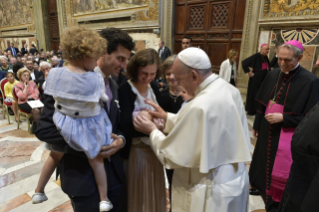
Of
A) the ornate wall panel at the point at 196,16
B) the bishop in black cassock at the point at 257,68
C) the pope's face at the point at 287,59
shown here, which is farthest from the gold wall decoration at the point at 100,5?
the pope's face at the point at 287,59

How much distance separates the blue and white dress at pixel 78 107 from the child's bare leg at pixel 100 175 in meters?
0.10

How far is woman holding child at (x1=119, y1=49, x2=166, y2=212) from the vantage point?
150cm

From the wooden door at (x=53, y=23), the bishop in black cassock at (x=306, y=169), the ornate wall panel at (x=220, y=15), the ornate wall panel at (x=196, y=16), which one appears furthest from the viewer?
the wooden door at (x=53, y=23)

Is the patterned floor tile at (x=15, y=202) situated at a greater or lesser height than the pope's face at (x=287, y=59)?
lesser

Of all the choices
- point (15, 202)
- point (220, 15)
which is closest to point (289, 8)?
point (220, 15)

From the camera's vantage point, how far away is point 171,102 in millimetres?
1796

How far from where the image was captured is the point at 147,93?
162cm

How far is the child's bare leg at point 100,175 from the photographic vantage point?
1.33 metres

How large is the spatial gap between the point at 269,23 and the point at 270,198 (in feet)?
16.5

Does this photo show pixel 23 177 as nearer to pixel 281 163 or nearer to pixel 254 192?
pixel 254 192

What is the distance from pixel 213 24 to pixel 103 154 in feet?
24.8

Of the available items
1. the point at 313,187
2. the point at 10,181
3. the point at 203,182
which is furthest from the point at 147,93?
the point at 10,181

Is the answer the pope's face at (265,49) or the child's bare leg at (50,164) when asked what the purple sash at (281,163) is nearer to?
the child's bare leg at (50,164)

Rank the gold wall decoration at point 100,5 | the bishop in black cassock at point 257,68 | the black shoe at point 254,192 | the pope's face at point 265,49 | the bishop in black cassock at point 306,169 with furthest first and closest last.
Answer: the gold wall decoration at point 100,5
the bishop in black cassock at point 257,68
the pope's face at point 265,49
the black shoe at point 254,192
the bishop in black cassock at point 306,169
